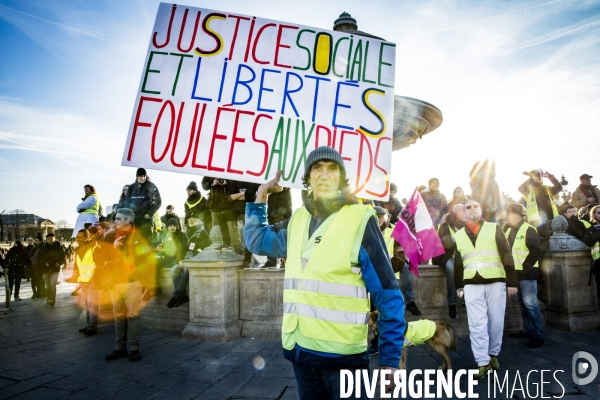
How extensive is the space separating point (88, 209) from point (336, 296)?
959cm

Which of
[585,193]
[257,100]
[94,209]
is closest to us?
[257,100]

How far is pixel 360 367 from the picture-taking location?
173 cm

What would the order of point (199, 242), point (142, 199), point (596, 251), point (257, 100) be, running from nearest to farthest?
point (257, 100) < point (596, 251) < point (199, 242) < point (142, 199)

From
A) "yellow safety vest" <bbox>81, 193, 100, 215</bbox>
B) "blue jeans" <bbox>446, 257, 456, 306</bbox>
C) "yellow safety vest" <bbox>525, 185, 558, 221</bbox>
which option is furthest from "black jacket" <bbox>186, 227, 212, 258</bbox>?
"yellow safety vest" <bbox>525, 185, 558, 221</bbox>

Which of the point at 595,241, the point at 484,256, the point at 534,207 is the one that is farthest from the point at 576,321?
the point at 484,256

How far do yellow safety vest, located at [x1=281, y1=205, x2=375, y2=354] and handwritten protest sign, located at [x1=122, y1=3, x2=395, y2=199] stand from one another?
1.17 meters

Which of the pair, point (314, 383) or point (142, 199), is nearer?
point (314, 383)

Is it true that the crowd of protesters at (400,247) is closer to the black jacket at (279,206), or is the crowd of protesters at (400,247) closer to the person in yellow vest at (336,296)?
the black jacket at (279,206)

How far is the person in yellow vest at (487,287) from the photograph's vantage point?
4227mm

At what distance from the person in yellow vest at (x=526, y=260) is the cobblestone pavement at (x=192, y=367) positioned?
0.45m

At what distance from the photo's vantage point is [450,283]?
19.8 ft

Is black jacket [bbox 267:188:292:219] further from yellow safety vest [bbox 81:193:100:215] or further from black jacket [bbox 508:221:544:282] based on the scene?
yellow safety vest [bbox 81:193:100:215]

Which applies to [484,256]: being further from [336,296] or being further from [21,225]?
[21,225]

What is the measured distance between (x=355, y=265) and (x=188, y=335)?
4.98 metres
